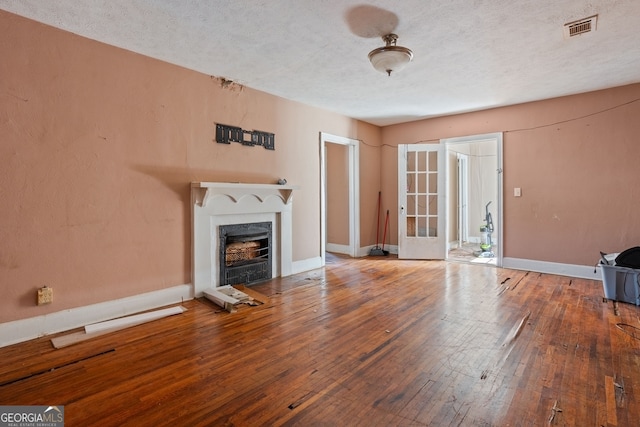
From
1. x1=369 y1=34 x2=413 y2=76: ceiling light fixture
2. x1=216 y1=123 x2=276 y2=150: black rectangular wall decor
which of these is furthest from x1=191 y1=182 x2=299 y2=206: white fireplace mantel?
x1=369 y1=34 x2=413 y2=76: ceiling light fixture

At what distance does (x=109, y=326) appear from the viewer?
8.83ft

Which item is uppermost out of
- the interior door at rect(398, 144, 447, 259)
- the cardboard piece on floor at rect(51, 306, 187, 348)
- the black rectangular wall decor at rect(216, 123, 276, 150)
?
the black rectangular wall decor at rect(216, 123, 276, 150)

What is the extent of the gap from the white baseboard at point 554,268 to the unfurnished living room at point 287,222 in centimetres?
3

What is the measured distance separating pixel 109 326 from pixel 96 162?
1.43 metres

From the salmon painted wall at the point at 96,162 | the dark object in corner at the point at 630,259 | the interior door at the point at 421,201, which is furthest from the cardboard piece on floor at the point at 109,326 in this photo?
the dark object in corner at the point at 630,259

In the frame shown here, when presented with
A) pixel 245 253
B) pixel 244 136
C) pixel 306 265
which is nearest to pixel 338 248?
pixel 306 265

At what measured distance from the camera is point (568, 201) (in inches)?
175

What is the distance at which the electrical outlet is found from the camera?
254 centimetres

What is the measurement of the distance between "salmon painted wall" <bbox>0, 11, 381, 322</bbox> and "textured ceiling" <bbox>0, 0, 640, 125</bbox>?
23 cm

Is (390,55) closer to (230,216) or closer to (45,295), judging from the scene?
(230,216)

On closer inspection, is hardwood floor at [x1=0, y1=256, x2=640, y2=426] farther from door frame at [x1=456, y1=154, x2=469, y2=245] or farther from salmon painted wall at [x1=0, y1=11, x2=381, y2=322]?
door frame at [x1=456, y1=154, x2=469, y2=245]

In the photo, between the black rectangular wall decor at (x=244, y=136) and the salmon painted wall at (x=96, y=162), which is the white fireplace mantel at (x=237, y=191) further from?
the black rectangular wall decor at (x=244, y=136)

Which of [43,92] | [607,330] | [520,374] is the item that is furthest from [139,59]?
[607,330]
